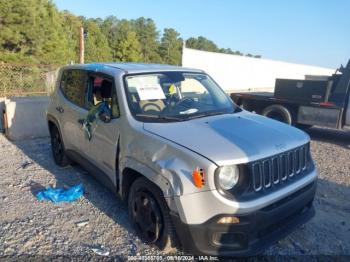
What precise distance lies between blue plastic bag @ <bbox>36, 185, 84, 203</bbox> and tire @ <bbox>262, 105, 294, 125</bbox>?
631cm

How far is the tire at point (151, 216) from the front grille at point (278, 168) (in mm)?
872

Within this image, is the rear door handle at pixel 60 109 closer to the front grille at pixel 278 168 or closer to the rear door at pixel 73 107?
the rear door at pixel 73 107

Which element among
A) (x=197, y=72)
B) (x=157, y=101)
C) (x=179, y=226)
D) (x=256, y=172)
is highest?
(x=197, y=72)

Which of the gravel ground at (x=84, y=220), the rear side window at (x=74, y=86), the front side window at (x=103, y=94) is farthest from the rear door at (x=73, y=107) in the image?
the gravel ground at (x=84, y=220)

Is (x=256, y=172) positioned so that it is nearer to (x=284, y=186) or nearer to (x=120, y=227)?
(x=284, y=186)

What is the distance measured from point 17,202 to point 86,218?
3.79ft

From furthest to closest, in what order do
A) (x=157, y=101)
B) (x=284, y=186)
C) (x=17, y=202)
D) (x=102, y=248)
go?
(x=17, y=202)
(x=157, y=101)
(x=102, y=248)
(x=284, y=186)

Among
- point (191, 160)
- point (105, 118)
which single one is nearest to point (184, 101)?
point (105, 118)

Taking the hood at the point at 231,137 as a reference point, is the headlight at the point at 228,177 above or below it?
below

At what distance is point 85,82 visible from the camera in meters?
4.80

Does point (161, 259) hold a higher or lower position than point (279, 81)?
lower

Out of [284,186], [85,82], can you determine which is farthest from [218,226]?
[85,82]

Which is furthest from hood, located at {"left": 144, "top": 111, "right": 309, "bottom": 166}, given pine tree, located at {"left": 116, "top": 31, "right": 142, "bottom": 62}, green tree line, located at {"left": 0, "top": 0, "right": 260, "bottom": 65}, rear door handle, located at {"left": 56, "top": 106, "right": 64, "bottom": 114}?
pine tree, located at {"left": 116, "top": 31, "right": 142, "bottom": 62}

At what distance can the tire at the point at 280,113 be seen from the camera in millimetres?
9076
